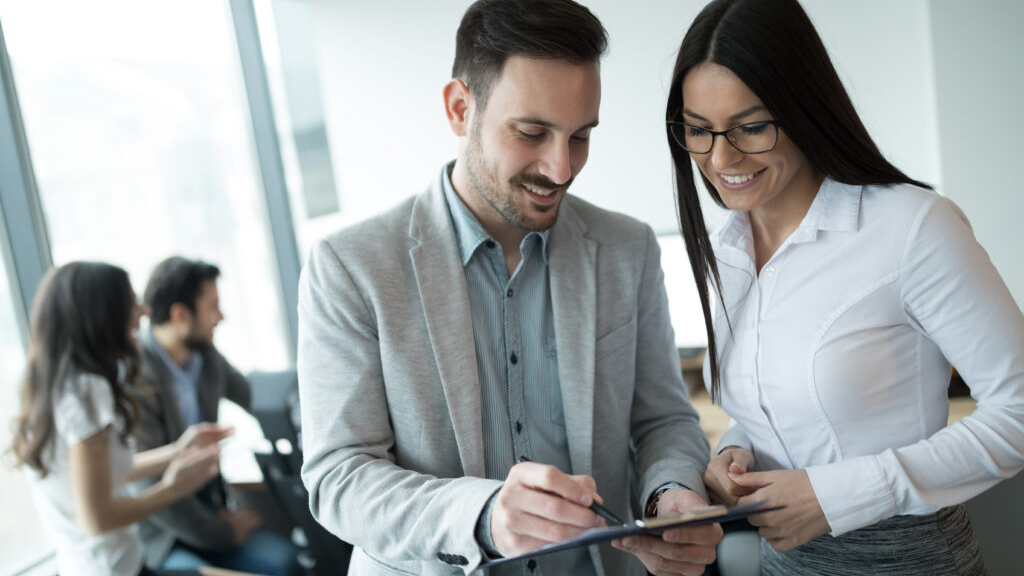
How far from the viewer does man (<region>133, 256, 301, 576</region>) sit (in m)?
2.89

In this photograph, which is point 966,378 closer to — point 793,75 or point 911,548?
point 911,548

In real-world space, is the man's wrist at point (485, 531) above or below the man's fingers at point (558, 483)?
below

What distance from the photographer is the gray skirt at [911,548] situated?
1.28m

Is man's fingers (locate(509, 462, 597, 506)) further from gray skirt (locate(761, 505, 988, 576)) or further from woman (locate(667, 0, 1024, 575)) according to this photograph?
gray skirt (locate(761, 505, 988, 576))

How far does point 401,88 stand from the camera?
3.83 meters

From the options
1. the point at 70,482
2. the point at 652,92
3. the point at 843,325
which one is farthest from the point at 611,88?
the point at 70,482

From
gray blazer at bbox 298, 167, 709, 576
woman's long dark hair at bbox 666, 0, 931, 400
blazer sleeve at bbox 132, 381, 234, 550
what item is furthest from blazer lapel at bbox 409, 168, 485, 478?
blazer sleeve at bbox 132, 381, 234, 550

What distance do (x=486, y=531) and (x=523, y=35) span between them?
86 cm

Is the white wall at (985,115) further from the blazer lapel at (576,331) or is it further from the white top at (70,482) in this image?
the white top at (70,482)

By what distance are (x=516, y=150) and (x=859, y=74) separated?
2.12m

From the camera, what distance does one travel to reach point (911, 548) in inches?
50.8

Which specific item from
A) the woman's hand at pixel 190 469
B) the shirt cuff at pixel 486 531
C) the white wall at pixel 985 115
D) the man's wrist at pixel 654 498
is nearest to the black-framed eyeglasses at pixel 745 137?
the man's wrist at pixel 654 498

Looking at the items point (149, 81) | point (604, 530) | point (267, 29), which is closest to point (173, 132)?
point (149, 81)

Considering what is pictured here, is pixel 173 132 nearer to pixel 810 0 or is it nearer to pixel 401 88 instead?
pixel 401 88
